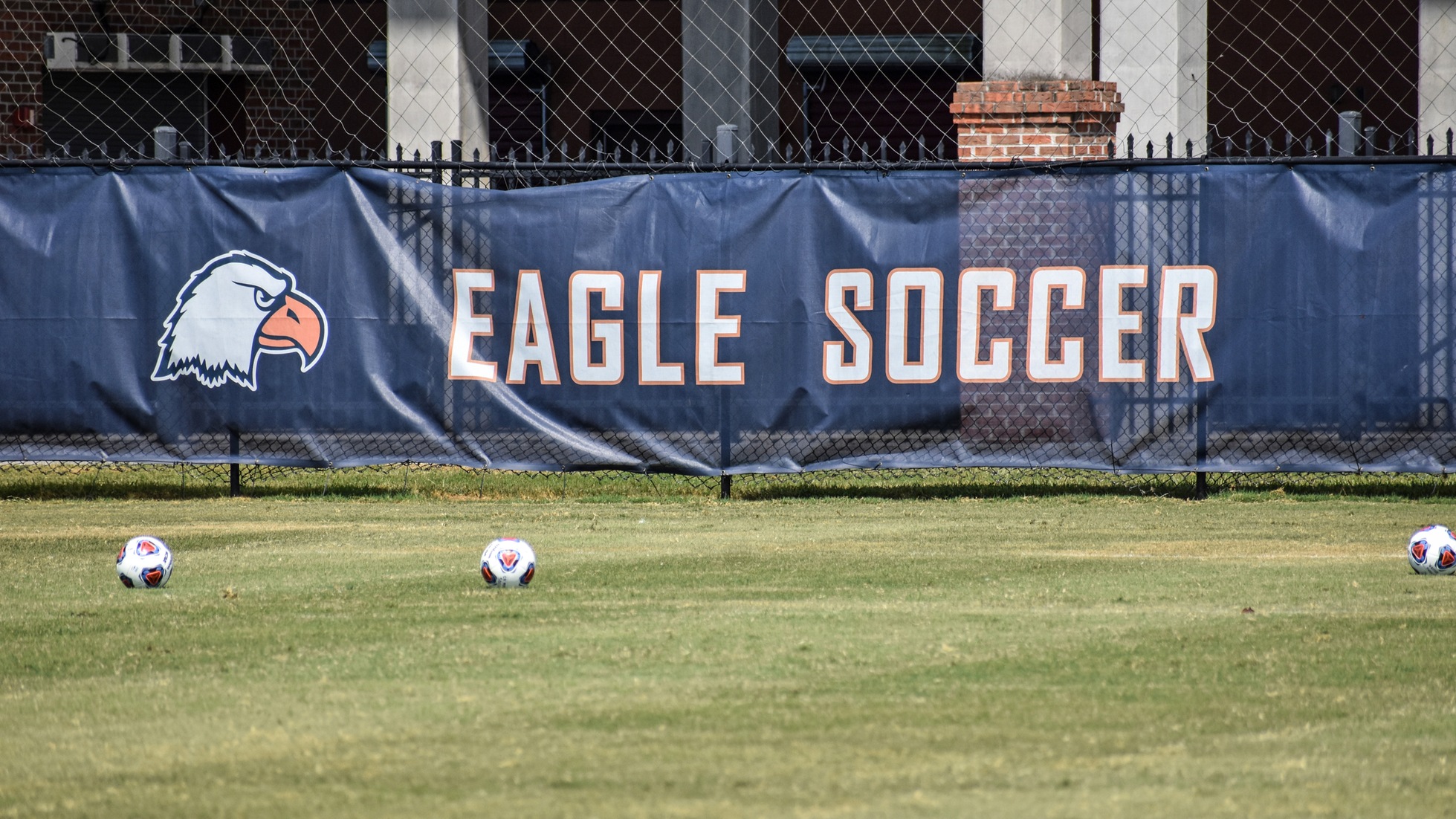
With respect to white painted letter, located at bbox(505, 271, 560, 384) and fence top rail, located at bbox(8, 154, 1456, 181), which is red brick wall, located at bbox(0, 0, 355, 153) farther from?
white painted letter, located at bbox(505, 271, 560, 384)

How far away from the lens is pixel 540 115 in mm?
24062

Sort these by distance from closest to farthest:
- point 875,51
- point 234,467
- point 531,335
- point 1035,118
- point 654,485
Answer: point 531,335
point 234,467
point 654,485
point 1035,118
point 875,51

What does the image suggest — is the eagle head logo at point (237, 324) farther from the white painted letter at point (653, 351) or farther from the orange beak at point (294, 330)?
the white painted letter at point (653, 351)

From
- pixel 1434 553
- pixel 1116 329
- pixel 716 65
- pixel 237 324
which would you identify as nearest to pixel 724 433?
pixel 1116 329

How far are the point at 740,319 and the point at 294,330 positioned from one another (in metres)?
3.00

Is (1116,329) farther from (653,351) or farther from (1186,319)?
(653,351)

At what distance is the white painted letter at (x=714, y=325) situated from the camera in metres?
11.1

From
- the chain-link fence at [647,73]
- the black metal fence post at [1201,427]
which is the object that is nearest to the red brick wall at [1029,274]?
the black metal fence post at [1201,427]

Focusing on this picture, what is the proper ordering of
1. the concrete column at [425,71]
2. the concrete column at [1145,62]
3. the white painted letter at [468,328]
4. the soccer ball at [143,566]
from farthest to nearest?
the concrete column at [425,71]
the concrete column at [1145,62]
the white painted letter at [468,328]
the soccer ball at [143,566]

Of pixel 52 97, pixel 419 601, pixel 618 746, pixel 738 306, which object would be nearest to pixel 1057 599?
pixel 419 601

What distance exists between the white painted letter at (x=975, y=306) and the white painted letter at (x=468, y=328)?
3102mm

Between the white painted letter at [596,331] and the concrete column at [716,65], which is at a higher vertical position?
the concrete column at [716,65]

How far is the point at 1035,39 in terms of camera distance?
12.7 meters

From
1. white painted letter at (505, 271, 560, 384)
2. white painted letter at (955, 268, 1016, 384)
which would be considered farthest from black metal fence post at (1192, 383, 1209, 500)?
white painted letter at (505, 271, 560, 384)
